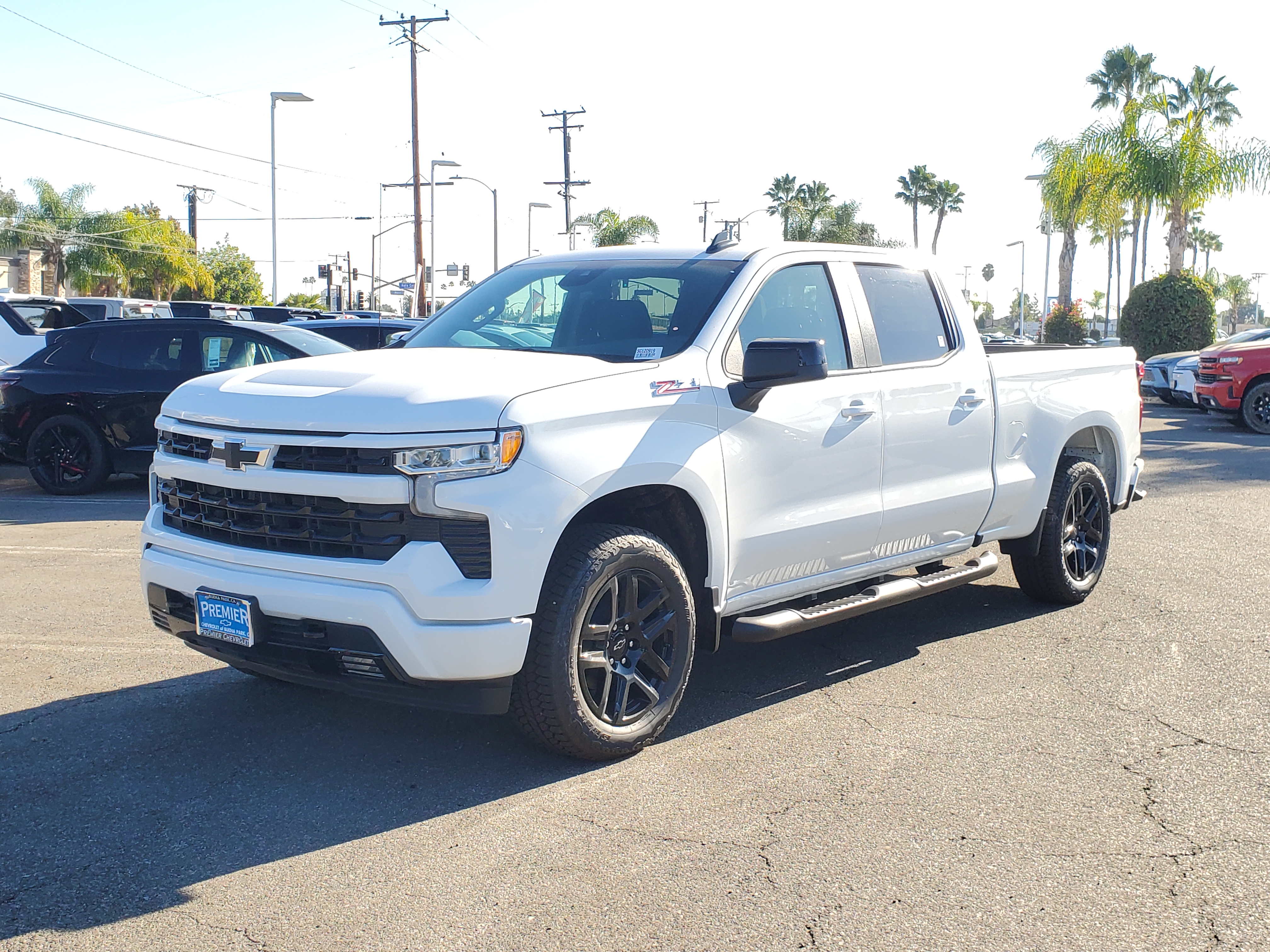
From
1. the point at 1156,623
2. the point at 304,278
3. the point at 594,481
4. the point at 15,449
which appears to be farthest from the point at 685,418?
the point at 304,278

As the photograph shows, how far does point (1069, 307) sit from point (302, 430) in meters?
38.5

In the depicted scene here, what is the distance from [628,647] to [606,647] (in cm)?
14

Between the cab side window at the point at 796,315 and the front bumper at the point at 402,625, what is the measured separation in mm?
1613

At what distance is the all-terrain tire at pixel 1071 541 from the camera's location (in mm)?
6848

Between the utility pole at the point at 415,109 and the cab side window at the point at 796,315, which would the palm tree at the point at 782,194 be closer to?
the utility pole at the point at 415,109

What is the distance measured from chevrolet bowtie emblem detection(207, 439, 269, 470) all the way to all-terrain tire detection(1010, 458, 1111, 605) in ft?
14.6

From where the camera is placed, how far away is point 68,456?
11820 mm

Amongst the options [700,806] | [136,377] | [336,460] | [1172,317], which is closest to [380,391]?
[336,460]

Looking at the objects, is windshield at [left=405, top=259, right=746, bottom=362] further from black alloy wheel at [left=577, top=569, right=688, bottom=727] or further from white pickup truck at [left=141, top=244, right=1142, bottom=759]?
black alloy wheel at [left=577, top=569, right=688, bottom=727]

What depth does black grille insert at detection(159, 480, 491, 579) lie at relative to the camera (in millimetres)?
4059

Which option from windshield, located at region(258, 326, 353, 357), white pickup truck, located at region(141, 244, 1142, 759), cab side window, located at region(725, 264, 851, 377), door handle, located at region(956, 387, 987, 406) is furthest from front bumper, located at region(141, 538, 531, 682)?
windshield, located at region(258, 326, 353, 357)

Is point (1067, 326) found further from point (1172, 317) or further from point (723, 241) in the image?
point (723, 241)

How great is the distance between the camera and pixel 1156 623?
6.75m

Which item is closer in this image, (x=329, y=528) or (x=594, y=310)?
(x=329, y=528)
